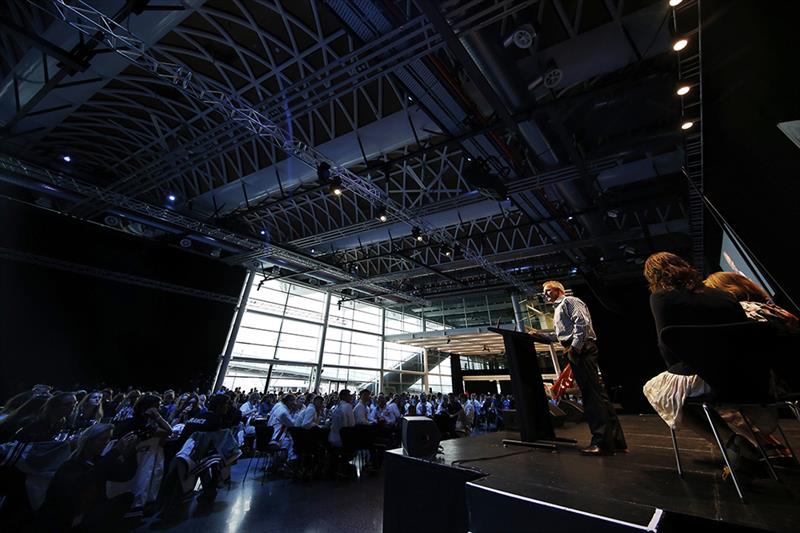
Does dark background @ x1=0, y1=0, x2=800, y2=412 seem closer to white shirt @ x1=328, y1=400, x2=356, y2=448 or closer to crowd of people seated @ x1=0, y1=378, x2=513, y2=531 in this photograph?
crowd of people seated @ x1=0, y1=378, x2=513, y2=531

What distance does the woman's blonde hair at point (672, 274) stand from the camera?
1.67 m

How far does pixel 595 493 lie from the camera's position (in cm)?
130

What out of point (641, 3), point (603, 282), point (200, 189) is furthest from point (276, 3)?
point (603, 282)

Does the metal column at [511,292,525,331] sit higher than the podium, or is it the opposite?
the metal column at [511,292,525,331]

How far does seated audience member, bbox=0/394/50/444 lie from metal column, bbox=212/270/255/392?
376 inches

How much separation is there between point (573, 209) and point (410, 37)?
19.6ft

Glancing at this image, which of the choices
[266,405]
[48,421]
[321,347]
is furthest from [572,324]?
[321,347]

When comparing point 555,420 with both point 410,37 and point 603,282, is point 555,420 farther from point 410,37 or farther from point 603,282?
point 603,282

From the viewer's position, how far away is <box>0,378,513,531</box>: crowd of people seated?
241 centimetres

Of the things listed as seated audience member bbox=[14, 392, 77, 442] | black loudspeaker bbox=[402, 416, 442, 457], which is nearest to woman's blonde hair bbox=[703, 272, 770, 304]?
black loudspeaker bbox=[402, 416, 442, 457]

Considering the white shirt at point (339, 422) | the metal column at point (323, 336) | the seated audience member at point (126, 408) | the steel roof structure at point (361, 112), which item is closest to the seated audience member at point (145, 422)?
the seated audience member at point (126, 408)

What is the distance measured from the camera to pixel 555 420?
15.9 ft

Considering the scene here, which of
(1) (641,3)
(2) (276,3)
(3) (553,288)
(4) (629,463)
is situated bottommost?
(4) (629,463)

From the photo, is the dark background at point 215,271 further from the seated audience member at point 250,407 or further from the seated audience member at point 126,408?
the seated audience member at point 126,408
